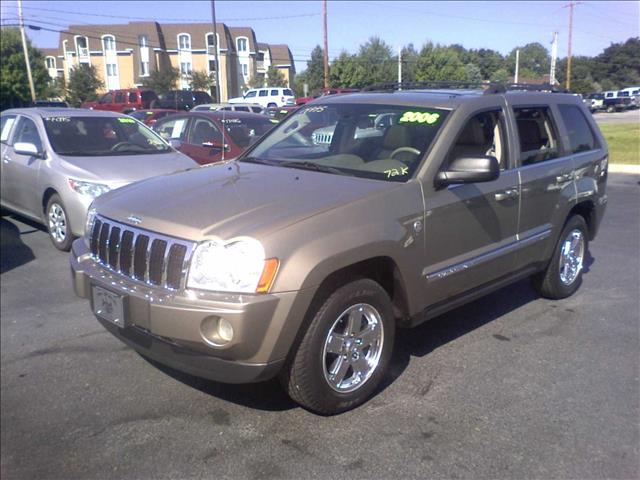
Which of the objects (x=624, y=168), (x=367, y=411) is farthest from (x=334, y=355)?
(x=624, y=168)

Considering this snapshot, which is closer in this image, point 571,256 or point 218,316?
point 218,316

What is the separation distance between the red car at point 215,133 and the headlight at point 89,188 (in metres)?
2.62

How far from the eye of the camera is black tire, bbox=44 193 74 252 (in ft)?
23.1

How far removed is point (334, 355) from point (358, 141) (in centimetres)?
163

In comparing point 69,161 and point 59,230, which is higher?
point 69,161

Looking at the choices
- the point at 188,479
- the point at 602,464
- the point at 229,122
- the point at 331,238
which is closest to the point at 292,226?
the point at 331,238

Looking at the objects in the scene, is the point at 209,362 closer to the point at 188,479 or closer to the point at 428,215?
the point at 188,479

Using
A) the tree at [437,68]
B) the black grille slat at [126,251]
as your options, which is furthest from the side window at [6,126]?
the tree at [437,68]

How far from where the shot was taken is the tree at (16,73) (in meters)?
45.3

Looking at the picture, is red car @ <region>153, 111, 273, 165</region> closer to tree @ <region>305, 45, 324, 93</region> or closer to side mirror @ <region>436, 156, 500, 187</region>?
side mirror @ <region>436, 156, 500, 187</region>

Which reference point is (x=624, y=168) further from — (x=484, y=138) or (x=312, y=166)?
(x=312, y=166)

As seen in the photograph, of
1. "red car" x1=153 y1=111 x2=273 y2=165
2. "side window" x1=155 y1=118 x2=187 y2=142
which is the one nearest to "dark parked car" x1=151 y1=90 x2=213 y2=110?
"side window" x1=155 y1=118 x2=187 y2=142

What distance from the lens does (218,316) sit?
3.08m

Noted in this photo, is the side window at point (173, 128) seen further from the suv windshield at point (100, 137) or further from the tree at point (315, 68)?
the tree at point (315, 68)
